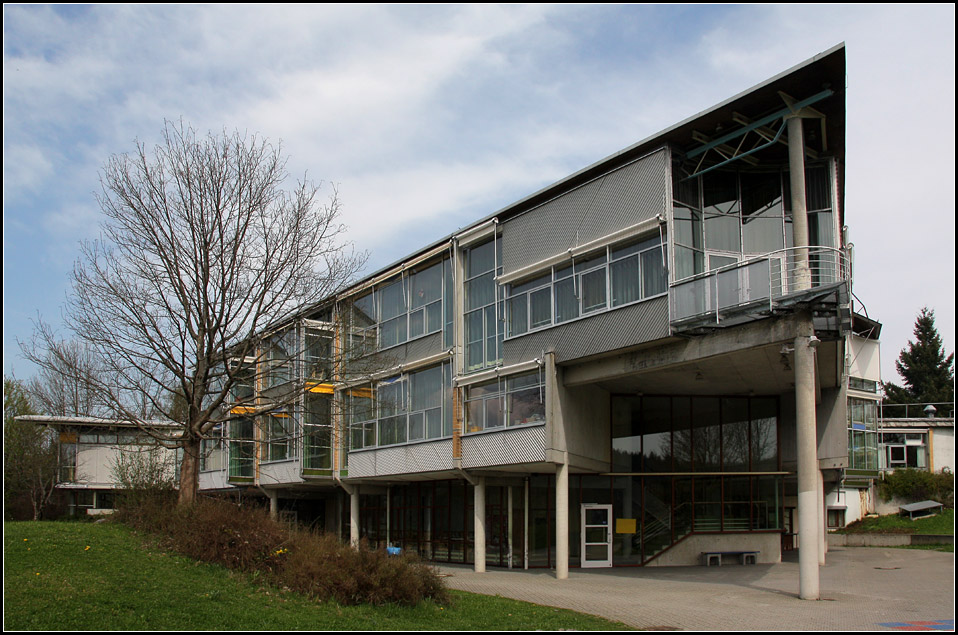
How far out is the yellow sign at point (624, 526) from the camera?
26.6m

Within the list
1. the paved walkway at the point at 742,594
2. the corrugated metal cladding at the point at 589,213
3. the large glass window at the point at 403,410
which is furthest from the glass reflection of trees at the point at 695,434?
the corrugated metal cladding at the point at 589,213

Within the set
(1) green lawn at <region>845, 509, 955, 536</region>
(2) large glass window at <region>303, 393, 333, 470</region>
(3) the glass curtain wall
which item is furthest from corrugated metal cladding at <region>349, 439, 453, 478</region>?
(1) green lawn at <region>845, 509, 955, 536</region>

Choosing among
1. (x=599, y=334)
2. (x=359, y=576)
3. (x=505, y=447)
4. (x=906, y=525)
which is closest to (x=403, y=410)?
(x=505, y=447)

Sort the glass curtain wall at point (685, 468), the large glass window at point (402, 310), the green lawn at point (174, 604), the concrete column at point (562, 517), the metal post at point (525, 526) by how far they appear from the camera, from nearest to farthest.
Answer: the green lawn at point (174, 604), the concrete column at point (562, 517), the glass curtain wall at point (685, 468), the metal post at point (525, 526), the large glass window at point (402, 310)

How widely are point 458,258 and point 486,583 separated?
1058cm

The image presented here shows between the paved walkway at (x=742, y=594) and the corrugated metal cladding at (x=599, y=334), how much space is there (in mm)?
5795

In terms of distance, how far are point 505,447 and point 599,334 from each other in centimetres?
462

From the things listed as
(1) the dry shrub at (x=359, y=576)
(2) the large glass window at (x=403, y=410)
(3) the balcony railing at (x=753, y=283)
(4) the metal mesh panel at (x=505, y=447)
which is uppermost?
(3) the balcony railing at (x=753, y=283)

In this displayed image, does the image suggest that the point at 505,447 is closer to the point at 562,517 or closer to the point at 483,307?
the point at 562,517

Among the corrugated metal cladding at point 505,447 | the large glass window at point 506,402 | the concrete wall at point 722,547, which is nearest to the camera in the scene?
the corrugated metal cladding at point 505,447

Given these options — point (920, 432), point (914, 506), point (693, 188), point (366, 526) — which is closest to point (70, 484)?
point (366, 526)

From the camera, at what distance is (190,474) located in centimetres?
2197

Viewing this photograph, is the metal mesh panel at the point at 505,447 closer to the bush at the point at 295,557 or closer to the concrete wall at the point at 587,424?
the concrete wall at the point at 587,424

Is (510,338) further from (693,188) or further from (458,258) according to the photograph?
(693,188)
